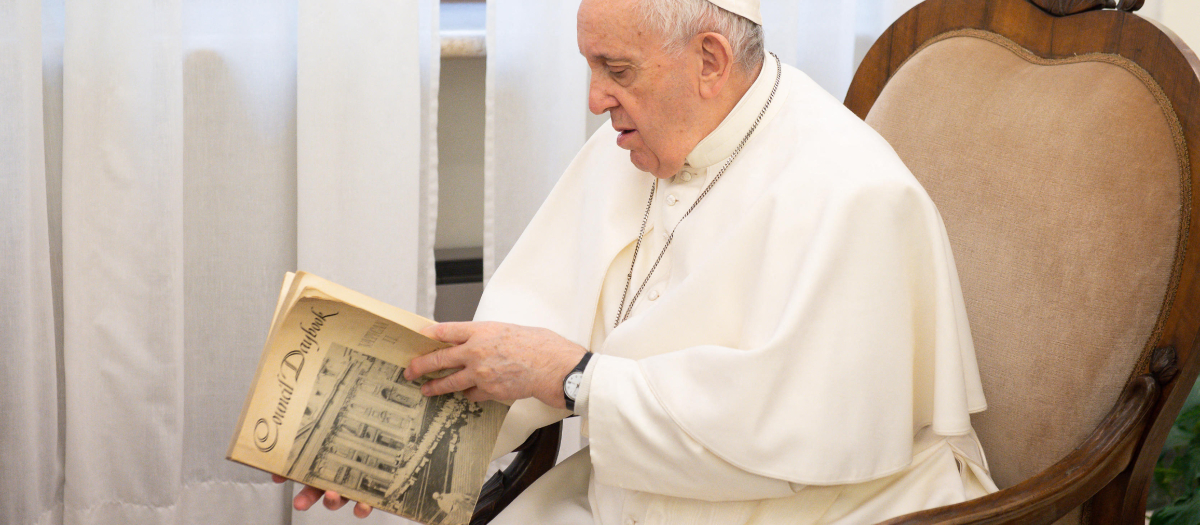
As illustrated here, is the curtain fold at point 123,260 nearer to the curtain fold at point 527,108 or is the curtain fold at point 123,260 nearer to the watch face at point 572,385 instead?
the curtain fold at point 527,108

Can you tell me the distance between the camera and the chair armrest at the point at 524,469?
5.45ft

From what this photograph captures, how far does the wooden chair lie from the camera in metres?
1.30

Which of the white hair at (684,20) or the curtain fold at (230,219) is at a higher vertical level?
the white hair at (684,20)

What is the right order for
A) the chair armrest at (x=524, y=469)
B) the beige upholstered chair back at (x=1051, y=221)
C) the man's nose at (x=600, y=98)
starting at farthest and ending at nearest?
the chair armrest at (x=524, y=469)
the man's nose at (x=600, y=98)
the beige upholstered chair back at (x=1051, y=221)

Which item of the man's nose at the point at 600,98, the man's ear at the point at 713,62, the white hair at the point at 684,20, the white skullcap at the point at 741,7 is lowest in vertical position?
the man's nose at the point at 600,98

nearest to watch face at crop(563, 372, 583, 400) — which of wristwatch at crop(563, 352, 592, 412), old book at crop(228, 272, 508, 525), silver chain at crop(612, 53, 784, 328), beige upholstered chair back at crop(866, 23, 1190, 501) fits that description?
wristwatch at crop(563, 352, 592, 412)

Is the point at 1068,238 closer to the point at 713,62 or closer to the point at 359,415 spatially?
the point at 713,62

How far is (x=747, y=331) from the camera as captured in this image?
1.34 metres

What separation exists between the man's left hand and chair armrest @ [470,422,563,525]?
33cm

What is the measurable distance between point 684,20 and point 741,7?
9cm

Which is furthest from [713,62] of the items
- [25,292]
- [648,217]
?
[25,292]

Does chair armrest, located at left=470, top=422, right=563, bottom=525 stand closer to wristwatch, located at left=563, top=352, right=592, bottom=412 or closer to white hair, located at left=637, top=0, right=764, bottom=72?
wristwatch, located at left=563, top=352, right=592, bottom=412

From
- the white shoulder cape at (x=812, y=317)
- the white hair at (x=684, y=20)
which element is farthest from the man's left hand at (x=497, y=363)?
the white hair at (x=684, y=20)

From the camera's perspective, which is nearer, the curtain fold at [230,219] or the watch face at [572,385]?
the watch face at [572,385]
